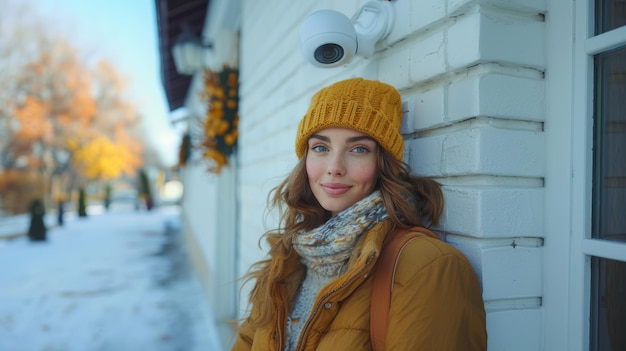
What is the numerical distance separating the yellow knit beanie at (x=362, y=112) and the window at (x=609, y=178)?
0.52m

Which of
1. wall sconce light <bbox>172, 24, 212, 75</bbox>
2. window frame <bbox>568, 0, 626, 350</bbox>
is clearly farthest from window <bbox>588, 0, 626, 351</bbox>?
wall sconce light <bbox>172, 24, 212, 75</bbox>

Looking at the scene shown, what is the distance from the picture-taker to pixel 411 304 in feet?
3.24

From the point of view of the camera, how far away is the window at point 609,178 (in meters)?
1.02

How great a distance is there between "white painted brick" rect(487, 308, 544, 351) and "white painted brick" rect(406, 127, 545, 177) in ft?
1.33

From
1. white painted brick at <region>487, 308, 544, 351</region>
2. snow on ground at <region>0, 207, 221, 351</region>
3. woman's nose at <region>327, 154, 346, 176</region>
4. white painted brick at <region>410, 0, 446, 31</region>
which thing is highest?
white painted brick at <region>410, 0, 446, 31</region>

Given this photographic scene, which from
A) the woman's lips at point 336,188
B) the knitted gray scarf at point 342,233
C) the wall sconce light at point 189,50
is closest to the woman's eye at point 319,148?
the woman's lips at point 336,188

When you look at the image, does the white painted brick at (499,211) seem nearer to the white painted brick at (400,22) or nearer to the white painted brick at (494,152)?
the white painted brick at (494,152)

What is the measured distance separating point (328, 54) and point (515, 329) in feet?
3.56

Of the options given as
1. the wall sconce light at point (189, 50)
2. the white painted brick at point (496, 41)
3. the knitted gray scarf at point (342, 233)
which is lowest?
the knitted gray scarf at point (342, 233)

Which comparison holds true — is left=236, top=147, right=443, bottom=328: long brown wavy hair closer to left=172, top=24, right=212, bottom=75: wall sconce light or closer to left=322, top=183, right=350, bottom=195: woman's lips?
left=322, top=183, right=350, bottom=195: woman's lips

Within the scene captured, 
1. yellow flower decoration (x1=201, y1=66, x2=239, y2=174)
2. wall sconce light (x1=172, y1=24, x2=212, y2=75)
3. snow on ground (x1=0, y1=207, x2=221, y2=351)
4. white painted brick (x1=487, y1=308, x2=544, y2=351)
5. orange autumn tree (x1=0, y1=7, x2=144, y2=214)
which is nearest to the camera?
white painted brick (x1=487, y1=308, x2=544, y2=351)

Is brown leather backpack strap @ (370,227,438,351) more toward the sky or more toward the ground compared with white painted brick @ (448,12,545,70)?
more toward the ground

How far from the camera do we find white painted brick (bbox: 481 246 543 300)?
1.16m

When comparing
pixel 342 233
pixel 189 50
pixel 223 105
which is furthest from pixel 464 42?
pixel 189 50
